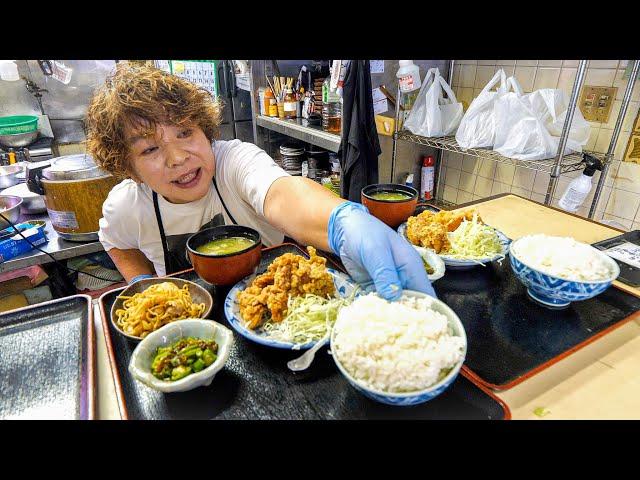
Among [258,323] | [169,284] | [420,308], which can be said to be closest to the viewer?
[420,308]

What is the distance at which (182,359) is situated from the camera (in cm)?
94

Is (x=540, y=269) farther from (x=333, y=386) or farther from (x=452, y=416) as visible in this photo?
(x=333, y=386)

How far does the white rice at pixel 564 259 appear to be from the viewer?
3.84 feet

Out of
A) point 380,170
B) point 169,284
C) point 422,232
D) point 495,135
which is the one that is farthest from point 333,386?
point 380,170

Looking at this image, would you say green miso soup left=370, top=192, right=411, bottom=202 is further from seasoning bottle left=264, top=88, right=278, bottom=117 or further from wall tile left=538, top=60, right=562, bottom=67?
seasoning bottle left=264, top=88, right=278, bottom=117

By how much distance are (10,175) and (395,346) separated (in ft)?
11.7

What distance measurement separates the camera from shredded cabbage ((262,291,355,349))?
41.8 inches

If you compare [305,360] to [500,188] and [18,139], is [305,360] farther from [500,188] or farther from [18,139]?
[18,139]

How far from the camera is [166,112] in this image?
1.59m

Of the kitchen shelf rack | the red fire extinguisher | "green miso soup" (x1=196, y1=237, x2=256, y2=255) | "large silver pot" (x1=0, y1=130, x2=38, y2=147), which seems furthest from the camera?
"large silver pot" (x1=0, y1=130, x2=38, y2=147)

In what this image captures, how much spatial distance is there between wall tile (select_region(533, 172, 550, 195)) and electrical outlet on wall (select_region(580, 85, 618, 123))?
1.67 feet

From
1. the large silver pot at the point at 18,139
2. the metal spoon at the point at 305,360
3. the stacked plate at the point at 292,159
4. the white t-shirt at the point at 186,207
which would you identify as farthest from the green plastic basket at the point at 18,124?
the metal spoon at the point at 305,360

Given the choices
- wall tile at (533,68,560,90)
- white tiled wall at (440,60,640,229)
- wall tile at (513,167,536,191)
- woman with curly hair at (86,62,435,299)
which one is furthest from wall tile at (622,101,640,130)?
woman with curly hair at (86,62,435,299)

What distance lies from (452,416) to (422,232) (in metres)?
0.81
